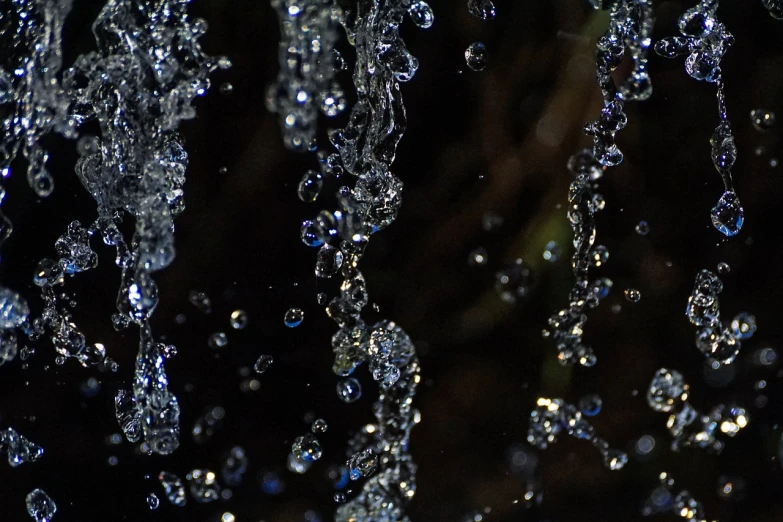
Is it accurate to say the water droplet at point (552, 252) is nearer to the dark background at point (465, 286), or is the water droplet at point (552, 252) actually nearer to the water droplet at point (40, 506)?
the dark background at point (465, 286)

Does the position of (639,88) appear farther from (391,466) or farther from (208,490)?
(208,490)

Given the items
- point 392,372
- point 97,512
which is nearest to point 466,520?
point 392,372

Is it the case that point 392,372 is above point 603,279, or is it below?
below

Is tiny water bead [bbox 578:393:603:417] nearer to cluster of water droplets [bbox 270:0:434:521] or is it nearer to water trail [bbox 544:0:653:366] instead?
water trail [bbox 544:0:653:366]

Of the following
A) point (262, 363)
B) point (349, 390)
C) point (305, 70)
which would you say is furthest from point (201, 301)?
point (305, 70)

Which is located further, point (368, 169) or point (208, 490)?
point (208, 490)

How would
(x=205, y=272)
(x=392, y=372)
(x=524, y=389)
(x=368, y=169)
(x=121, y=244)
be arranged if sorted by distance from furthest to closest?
1. (x=524, y=389)
2. (x=205, y=272)
3. (x=392, y=372)
4. (x=121, y=244)
5. (x=368, y=169)

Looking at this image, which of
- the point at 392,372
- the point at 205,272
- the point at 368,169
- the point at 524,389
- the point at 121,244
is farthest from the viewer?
the point at 524,389

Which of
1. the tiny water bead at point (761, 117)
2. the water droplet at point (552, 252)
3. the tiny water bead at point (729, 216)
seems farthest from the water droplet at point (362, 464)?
the tiny water bead at point (761, 117)
